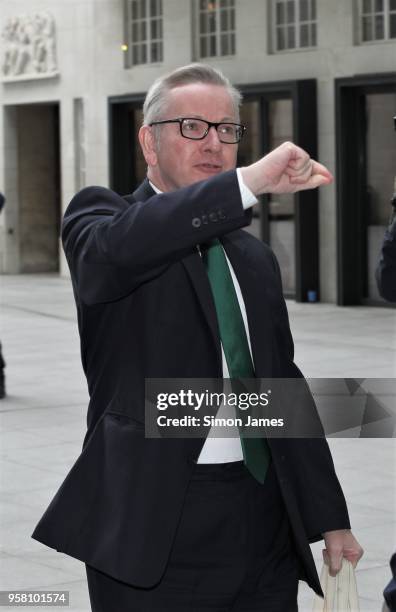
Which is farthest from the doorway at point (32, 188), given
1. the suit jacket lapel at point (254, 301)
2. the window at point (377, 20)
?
the suit jacket lapel at point (254, 301)

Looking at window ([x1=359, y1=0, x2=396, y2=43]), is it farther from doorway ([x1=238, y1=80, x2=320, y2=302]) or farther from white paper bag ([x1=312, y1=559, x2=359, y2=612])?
white paper bag ([x1=312, y1=559, x2=359, y2=612])

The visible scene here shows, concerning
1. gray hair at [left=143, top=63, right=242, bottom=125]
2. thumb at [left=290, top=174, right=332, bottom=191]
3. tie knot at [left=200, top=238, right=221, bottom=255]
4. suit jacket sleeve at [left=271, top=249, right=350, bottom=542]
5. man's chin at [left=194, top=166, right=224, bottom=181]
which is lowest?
suit jacket sleeve at [left=271, top=249, right=350, bottom=542]

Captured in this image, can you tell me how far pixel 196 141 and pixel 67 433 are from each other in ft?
21.4

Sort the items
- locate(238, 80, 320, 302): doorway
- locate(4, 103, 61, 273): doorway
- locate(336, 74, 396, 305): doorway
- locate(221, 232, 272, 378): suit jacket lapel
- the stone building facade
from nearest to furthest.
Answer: locate(221, 232, 272, 378): suit jacket lapel, locate(336, 74, 396, 305): doorway, the stone building facade, locate(238, 80, 320, 302): doorway, locate(4, 103, 61, 273): doorway

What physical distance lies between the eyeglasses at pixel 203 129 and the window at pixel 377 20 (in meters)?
14.9

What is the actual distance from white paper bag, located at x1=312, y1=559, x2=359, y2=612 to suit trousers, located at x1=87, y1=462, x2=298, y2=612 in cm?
10

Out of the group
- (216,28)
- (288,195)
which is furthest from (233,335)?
(216,28)

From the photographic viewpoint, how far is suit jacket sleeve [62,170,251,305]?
8.75ft

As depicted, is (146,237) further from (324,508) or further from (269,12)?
(269,12)

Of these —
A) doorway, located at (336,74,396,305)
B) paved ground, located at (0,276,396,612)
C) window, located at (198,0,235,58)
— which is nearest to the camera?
paved ground, located at (0,276,396,612)

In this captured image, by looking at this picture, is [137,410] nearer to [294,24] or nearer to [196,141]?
[196,141]

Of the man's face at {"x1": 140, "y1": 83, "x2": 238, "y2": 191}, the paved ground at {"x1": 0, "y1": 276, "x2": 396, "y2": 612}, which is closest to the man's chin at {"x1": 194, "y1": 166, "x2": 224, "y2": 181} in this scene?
the man's face at {"x1": 140, "y1": 83, "x2": 238, "y2": 191}

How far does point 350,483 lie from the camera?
7738mm

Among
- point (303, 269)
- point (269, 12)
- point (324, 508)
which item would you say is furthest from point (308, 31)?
point (324, 508)
